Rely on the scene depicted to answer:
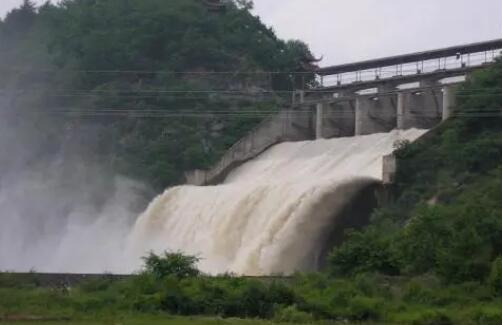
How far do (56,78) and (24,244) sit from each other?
12889mm

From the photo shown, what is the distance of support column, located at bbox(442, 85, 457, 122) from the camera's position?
148ft

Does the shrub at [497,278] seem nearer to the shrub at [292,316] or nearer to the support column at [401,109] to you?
the shrub at [292,316]

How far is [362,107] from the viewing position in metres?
51.1

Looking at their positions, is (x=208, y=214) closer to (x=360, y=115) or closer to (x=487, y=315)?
(x=360, y=115)

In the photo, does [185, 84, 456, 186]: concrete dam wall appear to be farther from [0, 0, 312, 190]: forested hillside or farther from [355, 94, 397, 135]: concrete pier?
[0, 0, 312, 190]: forested hillside

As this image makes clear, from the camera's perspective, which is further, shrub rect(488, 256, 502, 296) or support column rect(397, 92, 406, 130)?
support column rect(397, 92, 406, 130)

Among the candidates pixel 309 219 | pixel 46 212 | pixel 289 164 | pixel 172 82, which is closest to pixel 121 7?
pixel 172 82

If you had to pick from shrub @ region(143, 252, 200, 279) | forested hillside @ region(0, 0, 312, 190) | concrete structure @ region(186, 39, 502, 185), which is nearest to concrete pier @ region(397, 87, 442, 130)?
concrete structure @ region(186, 39, 502, 185)

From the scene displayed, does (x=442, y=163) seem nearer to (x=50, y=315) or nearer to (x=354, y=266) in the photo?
(x=354, y=266)

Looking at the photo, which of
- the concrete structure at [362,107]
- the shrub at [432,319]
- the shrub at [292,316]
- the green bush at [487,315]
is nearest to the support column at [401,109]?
the concrete structure at [362,107]

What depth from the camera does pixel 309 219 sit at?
4147cm

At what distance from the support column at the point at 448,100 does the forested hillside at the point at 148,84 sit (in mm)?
14655

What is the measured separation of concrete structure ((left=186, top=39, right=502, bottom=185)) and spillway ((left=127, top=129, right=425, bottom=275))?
3.66ft

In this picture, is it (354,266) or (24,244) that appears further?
(24,244)
